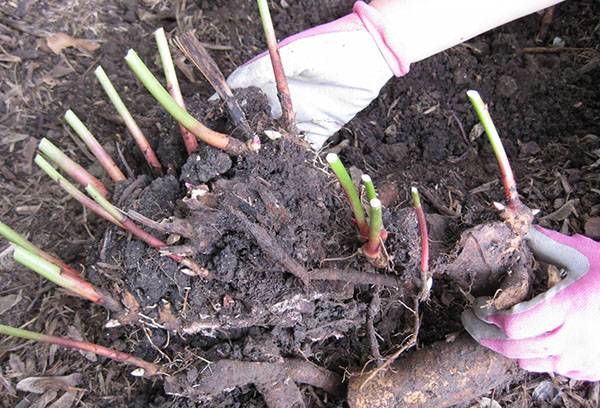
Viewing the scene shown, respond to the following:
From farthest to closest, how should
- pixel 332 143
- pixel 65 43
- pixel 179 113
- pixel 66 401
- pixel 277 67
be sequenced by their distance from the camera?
pixel 65 43
pixel 332 143
pixel 66 401
pixel 277 67
pixel 179 113

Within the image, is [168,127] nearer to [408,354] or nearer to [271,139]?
[271,139]

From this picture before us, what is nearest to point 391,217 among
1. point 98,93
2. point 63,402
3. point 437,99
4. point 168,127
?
point 168,127

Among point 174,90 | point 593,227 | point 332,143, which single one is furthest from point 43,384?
point 593,227

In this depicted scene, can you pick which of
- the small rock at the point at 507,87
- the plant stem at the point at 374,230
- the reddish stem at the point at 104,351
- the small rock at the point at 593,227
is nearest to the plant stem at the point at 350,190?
the plant stem at the point at 374,230

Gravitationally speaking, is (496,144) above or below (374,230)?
above

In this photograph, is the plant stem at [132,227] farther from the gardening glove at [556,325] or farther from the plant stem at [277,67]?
the gardening glove at [556,325]

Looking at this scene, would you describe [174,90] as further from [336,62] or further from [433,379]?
[433,379]
